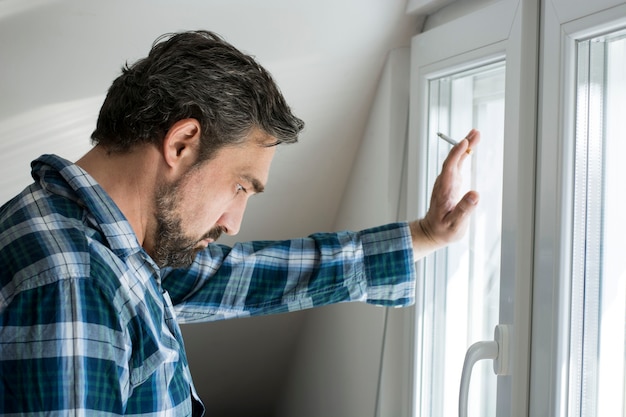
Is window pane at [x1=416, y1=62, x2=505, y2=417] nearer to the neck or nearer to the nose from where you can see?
the nose

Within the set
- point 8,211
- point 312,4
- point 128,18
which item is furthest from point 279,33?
point 8,211

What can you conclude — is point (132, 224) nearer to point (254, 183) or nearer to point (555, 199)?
point (254, 183)

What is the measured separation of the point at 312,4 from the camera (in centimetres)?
156

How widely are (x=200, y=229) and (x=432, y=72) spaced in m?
0.68

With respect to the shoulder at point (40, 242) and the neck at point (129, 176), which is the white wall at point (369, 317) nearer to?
the neck at point (129, 176)

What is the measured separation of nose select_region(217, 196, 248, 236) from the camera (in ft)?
3.66

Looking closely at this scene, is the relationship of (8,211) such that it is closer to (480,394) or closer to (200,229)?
(200,229)

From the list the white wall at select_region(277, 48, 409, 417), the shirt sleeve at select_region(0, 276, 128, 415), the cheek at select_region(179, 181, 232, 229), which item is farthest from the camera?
the white wall at select_region(277, 48, 409, 417)

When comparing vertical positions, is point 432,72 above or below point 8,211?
above

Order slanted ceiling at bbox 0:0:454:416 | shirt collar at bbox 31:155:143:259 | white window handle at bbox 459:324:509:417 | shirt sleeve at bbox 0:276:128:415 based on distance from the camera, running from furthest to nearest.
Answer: slanted ceiling at bbox 0:0:454:416 < white window handle at bbox 459:324:509:417 < shirt collar at bbox 31:155:143:259 < shirt sleeve at bbox 0:276:128:415

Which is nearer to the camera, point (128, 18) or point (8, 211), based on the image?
point (8, 211)

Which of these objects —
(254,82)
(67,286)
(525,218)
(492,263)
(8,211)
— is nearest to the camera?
(67,286)

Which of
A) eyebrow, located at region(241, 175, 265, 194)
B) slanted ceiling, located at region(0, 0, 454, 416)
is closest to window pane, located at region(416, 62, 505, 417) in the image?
slanted ceiling, located at region(0, 0, 454, 416)

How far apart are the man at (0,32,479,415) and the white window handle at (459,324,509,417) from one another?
31 cm
